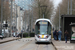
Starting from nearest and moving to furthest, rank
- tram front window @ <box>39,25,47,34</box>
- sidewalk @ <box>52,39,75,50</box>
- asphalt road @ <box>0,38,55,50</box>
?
sidewalk @ <box>52,39,75,50</box> → asphalt road @ <box>0,38,55,50</box> → tram front window @ <box>39,25,47,34</box>

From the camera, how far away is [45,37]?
28203 mm

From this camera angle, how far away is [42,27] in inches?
1136

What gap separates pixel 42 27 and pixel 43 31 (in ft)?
1.85

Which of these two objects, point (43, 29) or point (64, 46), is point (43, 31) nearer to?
point (43, 29)

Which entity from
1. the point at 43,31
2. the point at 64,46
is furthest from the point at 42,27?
the point at 64,46

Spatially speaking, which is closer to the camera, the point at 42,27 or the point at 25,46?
Answer: the point at 25,46

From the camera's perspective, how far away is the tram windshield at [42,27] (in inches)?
1126

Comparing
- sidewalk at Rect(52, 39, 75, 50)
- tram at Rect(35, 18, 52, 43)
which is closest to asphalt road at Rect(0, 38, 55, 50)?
sidewalk at Rect(52, 39, 75, 50)

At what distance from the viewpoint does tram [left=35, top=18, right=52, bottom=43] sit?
92.5 feet

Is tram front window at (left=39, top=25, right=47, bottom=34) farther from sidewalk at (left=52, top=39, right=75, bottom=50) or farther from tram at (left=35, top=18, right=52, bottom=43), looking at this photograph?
sidewalk at (left=52, top=39, right=75, bottom=50)

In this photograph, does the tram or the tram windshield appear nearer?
the tram

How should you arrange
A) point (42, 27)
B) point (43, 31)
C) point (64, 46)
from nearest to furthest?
point (64, 46), point (43, 31), point (42, 27)

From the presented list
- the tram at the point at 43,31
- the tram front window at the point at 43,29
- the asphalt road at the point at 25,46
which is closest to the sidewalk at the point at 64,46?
the asphalt road at the point at 25,46

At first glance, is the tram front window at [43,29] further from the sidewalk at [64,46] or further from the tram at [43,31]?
the sidewalk at [64,46]
